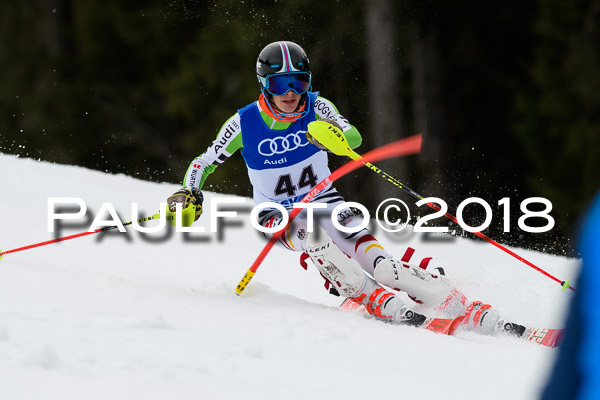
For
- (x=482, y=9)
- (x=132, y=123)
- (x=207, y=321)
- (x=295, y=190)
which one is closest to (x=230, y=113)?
(x=132, y=123)

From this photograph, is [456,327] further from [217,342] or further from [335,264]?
[217,342]

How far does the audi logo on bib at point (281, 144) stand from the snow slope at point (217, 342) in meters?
0.75

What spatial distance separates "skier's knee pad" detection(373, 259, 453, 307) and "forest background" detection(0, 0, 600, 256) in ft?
26.1

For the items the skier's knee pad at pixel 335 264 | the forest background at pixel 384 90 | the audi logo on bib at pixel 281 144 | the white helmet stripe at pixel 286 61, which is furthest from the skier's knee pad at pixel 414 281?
the forest background at pixel 384 90

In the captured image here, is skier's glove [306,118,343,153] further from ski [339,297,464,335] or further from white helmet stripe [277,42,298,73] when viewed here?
ski [339,297,464,335]

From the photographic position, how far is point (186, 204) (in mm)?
4359

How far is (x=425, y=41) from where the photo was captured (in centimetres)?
1533

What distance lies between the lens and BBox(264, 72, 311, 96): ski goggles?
443 centimetres

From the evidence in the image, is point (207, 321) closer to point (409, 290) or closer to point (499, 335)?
point (409, 290)

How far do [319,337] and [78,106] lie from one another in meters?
18.4

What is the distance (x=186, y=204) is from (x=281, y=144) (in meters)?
0.62

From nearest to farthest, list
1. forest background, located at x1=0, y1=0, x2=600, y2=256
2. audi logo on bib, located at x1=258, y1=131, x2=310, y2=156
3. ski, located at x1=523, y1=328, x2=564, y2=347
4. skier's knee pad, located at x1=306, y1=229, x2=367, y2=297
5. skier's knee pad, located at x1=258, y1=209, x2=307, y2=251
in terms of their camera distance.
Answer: ski, located at x1=523, y1=328, x2=564, y2=347, skier's knee pad, located at x1=306, y1=229, x2=367, y2=297, skier's knee pad, located at x1=258, y1=209, x2=307, y2=251, audi logo on bib, located at x1=258, y1=131, x2=310, y2=156, forest background, located at x1=0, y1=0, x2=600, y2=256

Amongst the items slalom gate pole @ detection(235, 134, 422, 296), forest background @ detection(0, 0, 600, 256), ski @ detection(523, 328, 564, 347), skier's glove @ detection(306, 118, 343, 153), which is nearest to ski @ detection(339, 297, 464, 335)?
ski @ detection(523, 328, 564, 347)

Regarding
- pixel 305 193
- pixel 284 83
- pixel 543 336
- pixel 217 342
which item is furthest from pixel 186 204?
pixel 543 336
